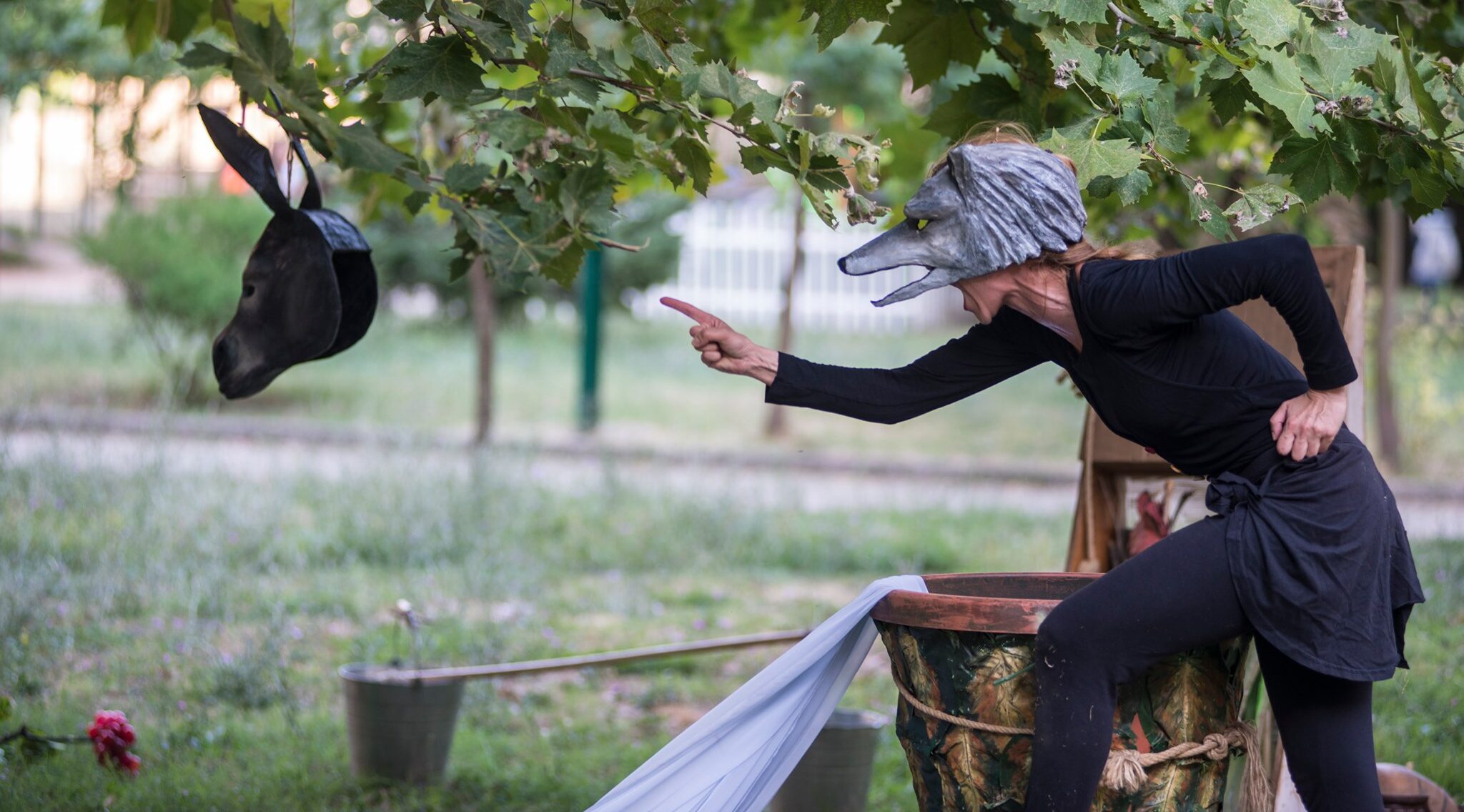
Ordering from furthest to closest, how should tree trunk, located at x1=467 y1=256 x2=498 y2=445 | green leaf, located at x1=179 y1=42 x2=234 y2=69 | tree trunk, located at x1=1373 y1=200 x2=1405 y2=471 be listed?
tree trunk, located at x1=467 y1=256 x2=498 y2=445 → tree trunk, located at x1=1373 y1=200 x2=1405 y2=471 → green leaf, located at x1=179 y1=42 x2=234 y2=69

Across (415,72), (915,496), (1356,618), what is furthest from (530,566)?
(1356,618)

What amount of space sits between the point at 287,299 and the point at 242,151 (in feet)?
1.15

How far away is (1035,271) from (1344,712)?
33.9 inches

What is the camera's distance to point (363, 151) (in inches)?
83.7

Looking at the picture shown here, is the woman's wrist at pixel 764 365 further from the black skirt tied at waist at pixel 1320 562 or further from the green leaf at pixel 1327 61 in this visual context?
the green leaf at pixel 1327 61

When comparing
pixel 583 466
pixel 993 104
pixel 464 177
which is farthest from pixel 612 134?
pixel 583 466

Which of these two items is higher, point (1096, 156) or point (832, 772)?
point (1096, 156)

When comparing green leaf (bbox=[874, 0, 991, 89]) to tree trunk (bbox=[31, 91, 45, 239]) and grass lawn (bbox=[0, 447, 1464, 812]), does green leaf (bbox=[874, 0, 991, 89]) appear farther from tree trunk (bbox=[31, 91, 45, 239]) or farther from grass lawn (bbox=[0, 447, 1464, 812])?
tree trunk (bbox=[31, 91, 45, 239])

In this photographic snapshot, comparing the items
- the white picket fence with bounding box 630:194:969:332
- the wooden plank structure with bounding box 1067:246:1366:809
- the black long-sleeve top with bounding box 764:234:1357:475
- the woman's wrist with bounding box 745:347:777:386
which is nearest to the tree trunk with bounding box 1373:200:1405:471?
the wooden plank structure with bounding box 1067:246:1366:809

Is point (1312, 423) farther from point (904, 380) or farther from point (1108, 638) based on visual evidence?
point (904, 380)

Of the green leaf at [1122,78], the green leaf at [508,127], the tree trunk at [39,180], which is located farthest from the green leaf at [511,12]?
the tree trunk at [39,180]

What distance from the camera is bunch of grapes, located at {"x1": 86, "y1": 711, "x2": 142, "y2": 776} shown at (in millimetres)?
3346

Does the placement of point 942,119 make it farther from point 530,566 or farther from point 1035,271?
point 530,566

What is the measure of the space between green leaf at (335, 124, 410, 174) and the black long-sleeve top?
105cm
